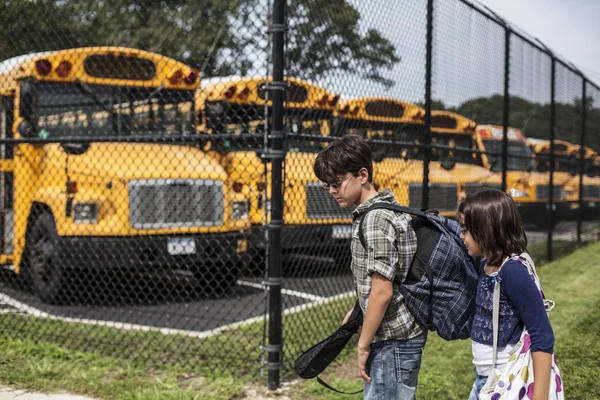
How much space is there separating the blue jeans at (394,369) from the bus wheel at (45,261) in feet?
15.7

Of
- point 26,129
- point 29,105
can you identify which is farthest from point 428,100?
point 29,105

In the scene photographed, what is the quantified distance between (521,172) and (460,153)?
330cm

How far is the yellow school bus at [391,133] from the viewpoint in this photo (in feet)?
19.0

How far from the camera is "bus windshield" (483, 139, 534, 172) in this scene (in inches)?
329

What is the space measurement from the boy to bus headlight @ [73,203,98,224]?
444cm

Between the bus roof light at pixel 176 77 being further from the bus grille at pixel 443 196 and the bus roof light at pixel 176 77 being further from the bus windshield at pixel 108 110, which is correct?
the bus grille at pixel 443 196

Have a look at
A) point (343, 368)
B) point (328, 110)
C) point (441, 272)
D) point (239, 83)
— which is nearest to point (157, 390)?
point (343, 368)

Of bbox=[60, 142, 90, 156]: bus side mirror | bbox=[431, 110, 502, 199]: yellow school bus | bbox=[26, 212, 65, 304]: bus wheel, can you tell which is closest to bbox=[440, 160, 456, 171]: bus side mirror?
bbox=[431, 110, 502, 199]: yellow school bus

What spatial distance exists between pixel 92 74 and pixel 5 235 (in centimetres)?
206

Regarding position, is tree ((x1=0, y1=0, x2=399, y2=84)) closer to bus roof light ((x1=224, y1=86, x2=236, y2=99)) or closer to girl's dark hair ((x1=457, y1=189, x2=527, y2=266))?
bus roof light ((x1=224, y1=86, x2=236, y2=99))

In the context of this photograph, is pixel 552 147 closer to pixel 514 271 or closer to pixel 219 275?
pixel 219 275

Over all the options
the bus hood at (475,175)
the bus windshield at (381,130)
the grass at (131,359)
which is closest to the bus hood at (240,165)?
the bus windshield at (381,130)

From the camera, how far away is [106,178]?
21.9ft

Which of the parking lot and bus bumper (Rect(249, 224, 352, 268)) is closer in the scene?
the parking lot
